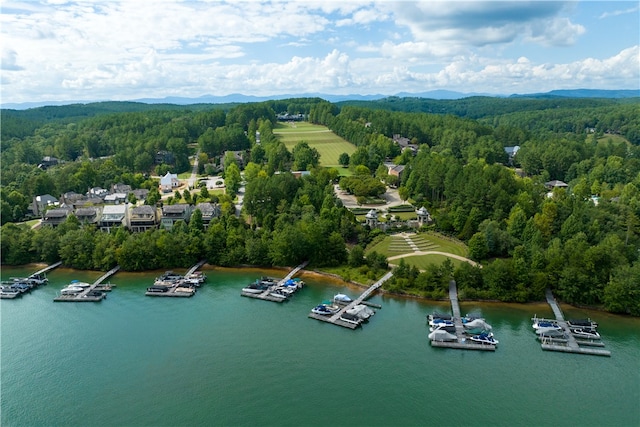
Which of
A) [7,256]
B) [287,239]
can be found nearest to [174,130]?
[7,256]

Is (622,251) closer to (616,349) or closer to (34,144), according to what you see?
(616,349)

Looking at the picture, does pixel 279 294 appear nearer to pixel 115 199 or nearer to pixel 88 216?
pixel 88 216

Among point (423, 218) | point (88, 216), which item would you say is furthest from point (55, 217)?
point (423, 218)

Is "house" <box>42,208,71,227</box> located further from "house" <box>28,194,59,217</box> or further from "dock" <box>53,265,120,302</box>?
"dock" <box>53,265,120,302</box>

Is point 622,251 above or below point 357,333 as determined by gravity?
above

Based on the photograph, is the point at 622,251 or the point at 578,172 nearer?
the point at 622,251

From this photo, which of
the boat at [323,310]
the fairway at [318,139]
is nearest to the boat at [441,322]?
the boat at [323,310]

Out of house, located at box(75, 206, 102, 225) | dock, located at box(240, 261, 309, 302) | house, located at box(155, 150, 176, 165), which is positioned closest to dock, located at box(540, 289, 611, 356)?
dock, located at box(240, 261, 309, 302)

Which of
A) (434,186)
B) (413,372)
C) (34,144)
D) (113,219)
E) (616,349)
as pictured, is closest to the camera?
(413,372)
